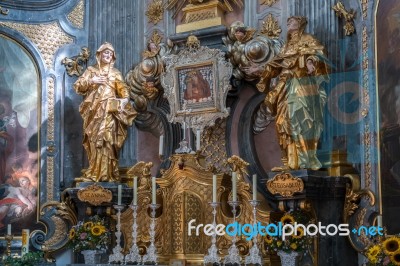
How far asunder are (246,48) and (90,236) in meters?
3.73

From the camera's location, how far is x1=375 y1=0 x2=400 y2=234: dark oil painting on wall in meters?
10.0

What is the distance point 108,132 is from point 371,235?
4.39 metres

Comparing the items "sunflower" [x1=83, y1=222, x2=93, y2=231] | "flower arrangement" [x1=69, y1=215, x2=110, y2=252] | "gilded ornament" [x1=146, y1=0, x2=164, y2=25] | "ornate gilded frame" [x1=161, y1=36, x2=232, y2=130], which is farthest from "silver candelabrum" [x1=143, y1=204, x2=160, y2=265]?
"gilded ornament" [x1=146, y1=0, x2=164, y2=25]

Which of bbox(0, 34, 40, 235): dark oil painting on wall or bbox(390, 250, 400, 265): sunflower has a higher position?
bbox(0, 34, 40, 235): dark oil painting on wall

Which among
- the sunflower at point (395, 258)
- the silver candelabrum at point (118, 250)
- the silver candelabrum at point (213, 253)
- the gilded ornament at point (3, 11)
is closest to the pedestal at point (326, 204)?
the silver candelabrum at point (213, 253)

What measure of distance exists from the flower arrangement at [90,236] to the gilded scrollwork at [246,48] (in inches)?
125

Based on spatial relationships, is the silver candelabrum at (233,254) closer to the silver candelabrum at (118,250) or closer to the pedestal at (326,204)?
the pedestal at (326,204)

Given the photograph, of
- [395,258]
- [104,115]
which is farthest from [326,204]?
[104,115]

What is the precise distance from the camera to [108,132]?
39.2ft

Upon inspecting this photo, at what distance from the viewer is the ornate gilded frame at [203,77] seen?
11.9 m

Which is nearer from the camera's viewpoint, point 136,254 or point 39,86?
point 136,254

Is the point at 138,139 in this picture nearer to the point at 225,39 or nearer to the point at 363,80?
the point at 225,39

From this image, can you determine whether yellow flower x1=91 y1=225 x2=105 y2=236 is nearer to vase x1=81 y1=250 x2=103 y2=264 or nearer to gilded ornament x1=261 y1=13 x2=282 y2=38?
vase x1=81 y1=250 x2=103 y2=264

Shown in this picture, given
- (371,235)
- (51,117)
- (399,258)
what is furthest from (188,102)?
(399,258)
